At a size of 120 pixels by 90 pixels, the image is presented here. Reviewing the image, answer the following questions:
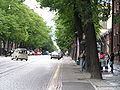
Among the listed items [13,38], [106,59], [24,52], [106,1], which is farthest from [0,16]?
[106,1]

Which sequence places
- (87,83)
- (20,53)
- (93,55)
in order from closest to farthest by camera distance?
(87,83) → (93,55) → (20,53)

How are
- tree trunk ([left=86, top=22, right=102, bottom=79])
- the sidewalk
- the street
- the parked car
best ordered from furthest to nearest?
the parked car
tree trunk ([left=86, top=22, right=102, bottom=79])
the sidewalk
the street

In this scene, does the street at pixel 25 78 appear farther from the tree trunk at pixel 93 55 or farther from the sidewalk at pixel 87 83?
the tree trunk at pixel 93 55

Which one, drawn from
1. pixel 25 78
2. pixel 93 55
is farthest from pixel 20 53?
pixel 93 55

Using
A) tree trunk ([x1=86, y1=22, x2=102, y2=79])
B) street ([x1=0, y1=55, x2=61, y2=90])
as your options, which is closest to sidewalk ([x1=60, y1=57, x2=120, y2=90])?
tree trunk ([x1=86, y1=22, x2=102, y2=79])

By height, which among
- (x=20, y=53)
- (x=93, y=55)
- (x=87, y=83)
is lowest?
(x=87, y=83)

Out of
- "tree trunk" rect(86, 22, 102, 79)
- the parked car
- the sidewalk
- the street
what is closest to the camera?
the street

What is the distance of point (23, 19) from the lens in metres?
74.0

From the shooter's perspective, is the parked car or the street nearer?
the street

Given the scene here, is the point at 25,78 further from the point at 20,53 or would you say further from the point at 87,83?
the point at 20,53

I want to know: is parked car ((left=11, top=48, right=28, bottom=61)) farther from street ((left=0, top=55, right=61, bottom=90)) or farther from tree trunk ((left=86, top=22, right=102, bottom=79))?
tree trunk ((left=86, top=22, right=102, bottom=79))

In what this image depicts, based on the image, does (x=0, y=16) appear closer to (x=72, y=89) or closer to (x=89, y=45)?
(x=89, y=45)

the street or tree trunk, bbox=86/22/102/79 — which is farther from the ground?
tree trunk, bbox=86/22/102/79

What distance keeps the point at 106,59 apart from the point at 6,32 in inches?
1668
